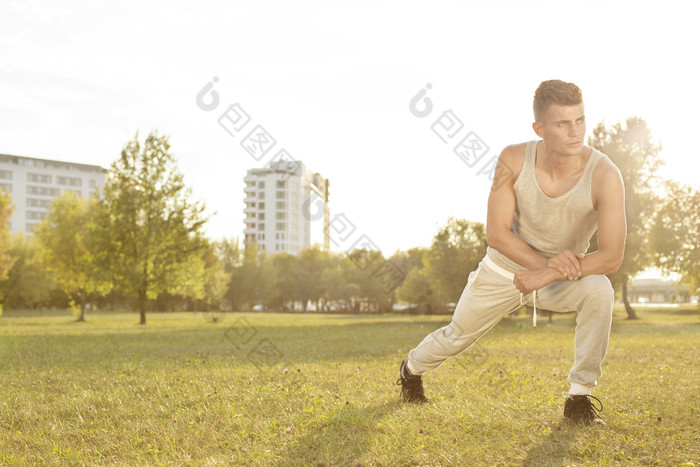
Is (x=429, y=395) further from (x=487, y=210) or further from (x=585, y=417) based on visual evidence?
(x=487, y=210)

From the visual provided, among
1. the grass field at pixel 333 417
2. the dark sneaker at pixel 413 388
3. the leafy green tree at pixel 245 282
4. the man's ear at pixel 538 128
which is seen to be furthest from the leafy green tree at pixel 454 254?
the leafy green tree at pixel 245 282

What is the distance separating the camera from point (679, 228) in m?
45.1

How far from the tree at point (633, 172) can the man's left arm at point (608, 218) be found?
26347 mm

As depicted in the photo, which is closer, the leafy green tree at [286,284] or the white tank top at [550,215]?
the white tank top at [550,215]

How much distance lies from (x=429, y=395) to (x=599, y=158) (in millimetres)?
3064

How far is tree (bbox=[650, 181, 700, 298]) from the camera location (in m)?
44.7

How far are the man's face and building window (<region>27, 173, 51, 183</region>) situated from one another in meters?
161

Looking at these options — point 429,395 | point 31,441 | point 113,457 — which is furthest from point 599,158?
point 31,441

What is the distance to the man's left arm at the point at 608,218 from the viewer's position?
461cm

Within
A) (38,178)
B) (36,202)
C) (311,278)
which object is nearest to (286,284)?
(311,278)

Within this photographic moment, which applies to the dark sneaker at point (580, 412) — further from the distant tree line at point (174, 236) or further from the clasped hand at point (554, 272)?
the distant tree line at point (174, 236)

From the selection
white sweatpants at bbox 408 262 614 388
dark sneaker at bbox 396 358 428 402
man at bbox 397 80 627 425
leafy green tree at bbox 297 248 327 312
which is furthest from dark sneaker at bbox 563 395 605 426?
leafy green tree at bbox 297 248 327 312

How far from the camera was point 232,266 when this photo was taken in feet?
282

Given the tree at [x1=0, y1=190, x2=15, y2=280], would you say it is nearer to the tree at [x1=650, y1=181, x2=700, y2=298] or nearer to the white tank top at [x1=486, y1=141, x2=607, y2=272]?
the white tank top at [x1=486, y1=141, x2=607, y2=272]
